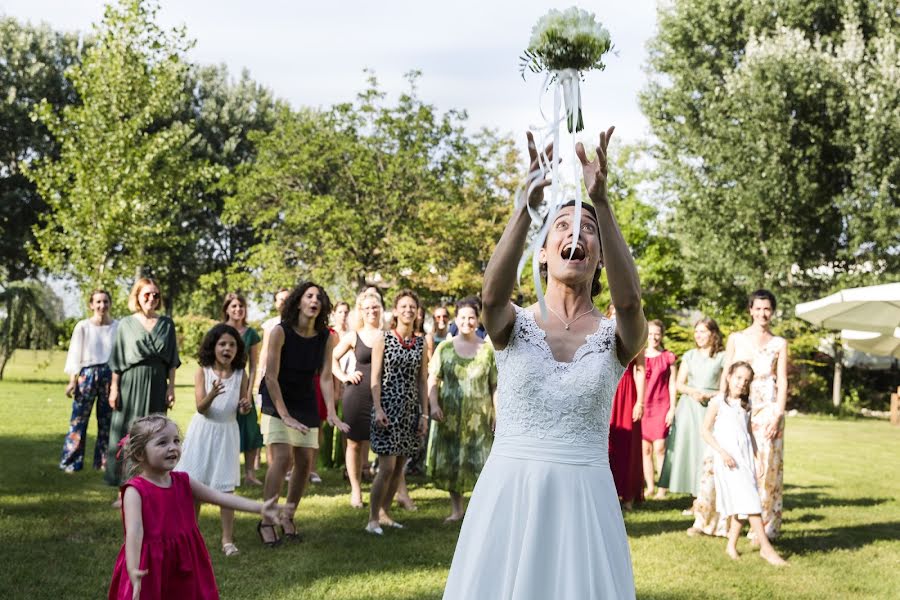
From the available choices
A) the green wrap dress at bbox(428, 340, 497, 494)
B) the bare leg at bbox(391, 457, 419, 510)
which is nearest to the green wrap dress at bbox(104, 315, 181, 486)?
the bare leg at bbox(391, 457, 419, 510)

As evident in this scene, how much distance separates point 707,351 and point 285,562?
17.6ft

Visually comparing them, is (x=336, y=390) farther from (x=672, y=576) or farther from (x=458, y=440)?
(x=672, y=576)

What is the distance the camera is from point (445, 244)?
89.9 feet

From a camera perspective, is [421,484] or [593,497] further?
[421,484]

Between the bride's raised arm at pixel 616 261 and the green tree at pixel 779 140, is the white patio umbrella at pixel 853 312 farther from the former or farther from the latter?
the green tree at pixel 779 140

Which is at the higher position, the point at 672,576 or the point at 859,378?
the point at 859,378

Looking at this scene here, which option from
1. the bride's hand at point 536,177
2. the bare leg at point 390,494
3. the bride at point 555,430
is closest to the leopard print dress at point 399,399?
the bare leg at point 390,494

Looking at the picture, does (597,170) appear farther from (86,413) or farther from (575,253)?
(86,413)

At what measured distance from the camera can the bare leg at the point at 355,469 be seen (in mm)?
8758

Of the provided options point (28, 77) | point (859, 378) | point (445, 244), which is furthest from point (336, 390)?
point (28, 77)

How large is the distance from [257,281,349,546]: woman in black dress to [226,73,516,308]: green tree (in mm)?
17162

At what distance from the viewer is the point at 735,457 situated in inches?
299

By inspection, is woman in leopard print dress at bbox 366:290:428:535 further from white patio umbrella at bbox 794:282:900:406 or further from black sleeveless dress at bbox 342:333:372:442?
white patio umbrella at bbox 794:282:900:406

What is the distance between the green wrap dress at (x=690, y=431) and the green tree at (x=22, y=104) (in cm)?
3191
